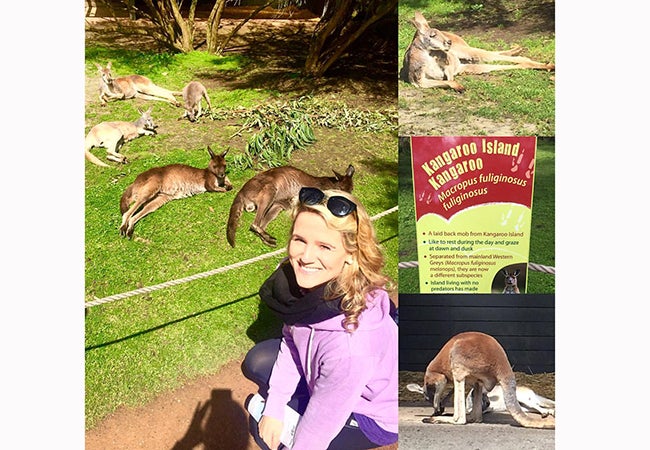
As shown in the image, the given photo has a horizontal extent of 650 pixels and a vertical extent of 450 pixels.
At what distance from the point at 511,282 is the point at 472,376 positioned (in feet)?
1.96

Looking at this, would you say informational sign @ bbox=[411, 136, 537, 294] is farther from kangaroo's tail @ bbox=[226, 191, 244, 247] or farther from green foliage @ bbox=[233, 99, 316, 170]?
kangaroo's tail @ bbox=[226, 191, 244, 247]

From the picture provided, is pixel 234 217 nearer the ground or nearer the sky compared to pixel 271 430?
nearer the sky

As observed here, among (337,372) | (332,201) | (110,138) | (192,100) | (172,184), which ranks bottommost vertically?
(337,372)

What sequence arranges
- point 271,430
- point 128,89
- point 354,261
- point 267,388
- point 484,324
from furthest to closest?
point 128,89, point 484,324, point 267,388, point 354,261, point 271,430

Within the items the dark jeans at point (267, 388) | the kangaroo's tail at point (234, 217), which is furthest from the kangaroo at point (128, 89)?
the dark jeans at point (267, 388)

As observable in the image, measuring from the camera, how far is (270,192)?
4.30m

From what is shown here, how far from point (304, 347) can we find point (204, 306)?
0.71m

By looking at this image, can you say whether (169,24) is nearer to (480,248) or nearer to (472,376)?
(480,248)

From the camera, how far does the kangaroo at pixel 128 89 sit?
14.3 feet

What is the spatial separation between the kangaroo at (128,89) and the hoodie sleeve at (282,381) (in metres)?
1.70

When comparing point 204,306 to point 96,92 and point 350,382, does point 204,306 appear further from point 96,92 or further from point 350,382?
point 96,92

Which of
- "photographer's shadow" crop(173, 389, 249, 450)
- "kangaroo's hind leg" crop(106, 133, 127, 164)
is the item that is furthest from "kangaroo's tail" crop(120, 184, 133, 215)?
"photographer's shadow" crop(173, 389, 249, 450)

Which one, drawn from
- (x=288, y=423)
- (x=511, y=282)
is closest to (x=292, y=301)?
(x=288, y=423)
